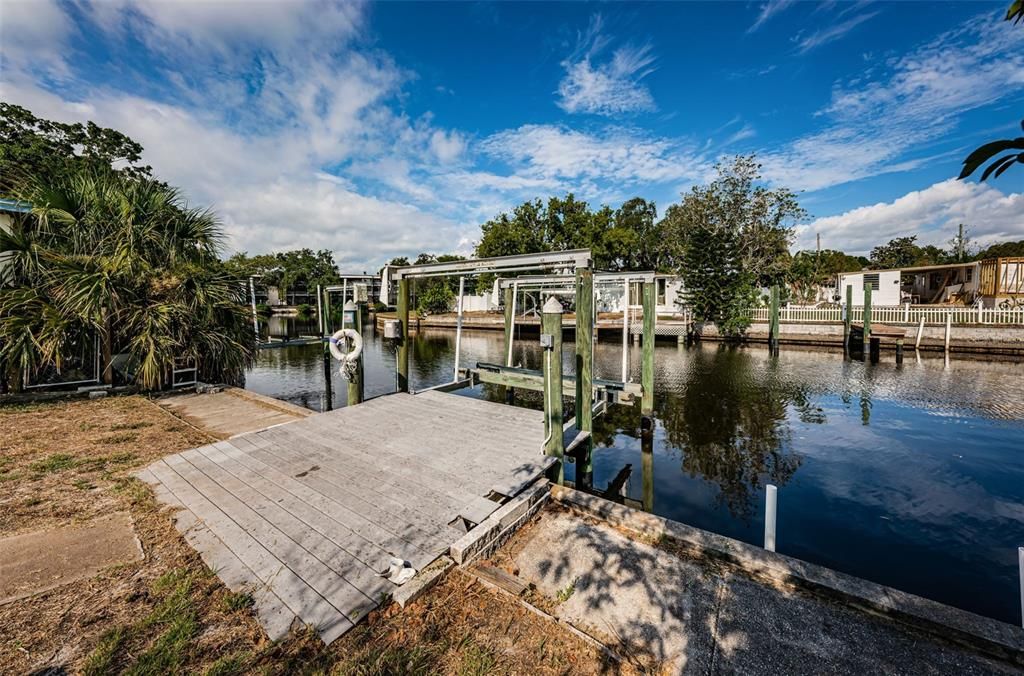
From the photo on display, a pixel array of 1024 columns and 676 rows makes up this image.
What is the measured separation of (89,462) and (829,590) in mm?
7357

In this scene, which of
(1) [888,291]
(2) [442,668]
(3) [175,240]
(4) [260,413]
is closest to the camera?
(2) [442,668]

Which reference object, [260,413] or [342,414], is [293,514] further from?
[260,413]

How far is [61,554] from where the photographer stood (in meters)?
Answer: 3.18

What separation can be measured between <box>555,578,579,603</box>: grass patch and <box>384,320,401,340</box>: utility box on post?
19.0ft

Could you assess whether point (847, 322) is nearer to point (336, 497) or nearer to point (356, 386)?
point (356, 386)

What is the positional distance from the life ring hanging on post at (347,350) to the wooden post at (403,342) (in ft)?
2.73

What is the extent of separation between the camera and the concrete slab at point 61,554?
2.86 m

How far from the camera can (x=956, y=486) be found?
6.48m

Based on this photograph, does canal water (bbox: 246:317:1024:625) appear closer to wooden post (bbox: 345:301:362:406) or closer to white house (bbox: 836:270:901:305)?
wooden post (bbox: 345:301:362:406)

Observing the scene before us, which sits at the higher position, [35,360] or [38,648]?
[35,360]

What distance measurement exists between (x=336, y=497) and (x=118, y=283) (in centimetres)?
731

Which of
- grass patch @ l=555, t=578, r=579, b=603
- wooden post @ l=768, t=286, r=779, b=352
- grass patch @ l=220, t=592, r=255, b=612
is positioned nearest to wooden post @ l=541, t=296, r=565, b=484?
grass patch @ l=555, t=578, r=579, b=603

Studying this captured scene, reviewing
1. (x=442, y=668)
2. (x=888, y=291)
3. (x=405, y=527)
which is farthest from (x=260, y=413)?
(x=888, y=291)

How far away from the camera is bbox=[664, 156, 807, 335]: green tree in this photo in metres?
24.0
